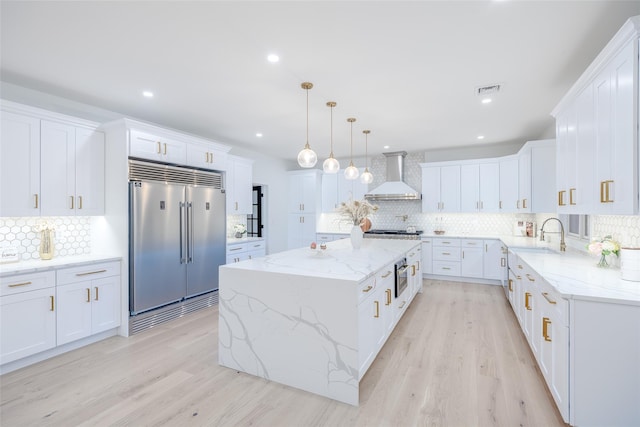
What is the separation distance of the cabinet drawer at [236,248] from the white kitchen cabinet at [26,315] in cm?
220

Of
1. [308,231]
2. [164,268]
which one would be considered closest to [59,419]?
[164,268]

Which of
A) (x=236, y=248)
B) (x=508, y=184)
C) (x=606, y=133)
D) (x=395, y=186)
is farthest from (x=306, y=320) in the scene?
(x=508, y=184)

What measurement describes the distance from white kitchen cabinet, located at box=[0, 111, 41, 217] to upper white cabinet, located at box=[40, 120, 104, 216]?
63mm

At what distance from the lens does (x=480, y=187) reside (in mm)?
5859

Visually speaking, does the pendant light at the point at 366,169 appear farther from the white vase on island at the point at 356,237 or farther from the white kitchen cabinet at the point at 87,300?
the white kitchen cabinet at the point at 87,300

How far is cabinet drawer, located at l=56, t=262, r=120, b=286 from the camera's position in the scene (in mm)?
2932

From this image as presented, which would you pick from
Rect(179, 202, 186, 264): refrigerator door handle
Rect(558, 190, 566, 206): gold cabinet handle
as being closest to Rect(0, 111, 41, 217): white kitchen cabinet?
Rect(179, 202, 186, 264): refrigerator door handle

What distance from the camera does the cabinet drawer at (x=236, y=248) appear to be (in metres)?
4.76

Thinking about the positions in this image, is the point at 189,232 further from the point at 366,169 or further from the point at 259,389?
the point at 366,169

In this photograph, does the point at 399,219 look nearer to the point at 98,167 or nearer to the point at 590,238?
the point at 590,238

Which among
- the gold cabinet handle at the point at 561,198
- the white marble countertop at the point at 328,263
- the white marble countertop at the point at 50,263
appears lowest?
the white marble countertop at the point at 50,263

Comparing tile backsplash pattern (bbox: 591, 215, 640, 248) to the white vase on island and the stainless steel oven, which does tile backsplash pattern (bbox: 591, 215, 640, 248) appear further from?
the white vase on island

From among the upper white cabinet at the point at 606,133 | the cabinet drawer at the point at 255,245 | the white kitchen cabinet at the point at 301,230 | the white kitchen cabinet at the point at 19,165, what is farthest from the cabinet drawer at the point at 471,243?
the white kitchen cabinet at the point at 19,165

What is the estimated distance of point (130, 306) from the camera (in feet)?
11.0
